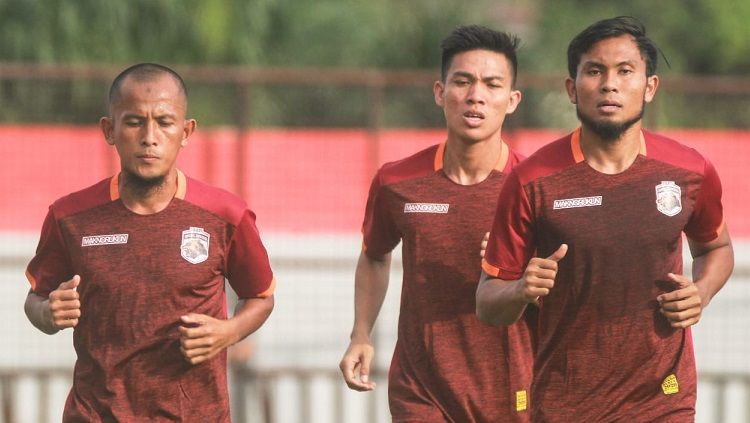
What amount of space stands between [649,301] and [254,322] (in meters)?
1.71

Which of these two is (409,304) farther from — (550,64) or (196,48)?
(550,64)

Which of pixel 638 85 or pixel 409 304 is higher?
pixel 638 85

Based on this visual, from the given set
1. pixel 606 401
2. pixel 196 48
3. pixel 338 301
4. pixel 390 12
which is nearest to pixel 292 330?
pixel 338 301

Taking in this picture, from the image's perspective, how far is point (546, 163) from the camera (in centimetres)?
602

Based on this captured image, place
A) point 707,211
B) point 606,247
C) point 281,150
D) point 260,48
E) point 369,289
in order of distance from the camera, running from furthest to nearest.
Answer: point 260,48 < point 281,150 < point 369,289 < point 707,211 < point 606,247

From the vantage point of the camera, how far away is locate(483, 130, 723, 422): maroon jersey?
231 inches

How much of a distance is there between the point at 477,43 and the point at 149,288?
1874mm

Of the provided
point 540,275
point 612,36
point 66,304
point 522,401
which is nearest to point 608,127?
point 612,36

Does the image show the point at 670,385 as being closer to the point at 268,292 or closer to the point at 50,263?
the point at 268,292

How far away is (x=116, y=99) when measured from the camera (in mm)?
6496

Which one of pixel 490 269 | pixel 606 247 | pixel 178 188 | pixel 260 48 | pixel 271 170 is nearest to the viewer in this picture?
pixel 606 247

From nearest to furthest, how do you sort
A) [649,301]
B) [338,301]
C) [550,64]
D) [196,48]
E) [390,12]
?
[649,301]
[338,301]
[196,48]
[550,64]
[390,12]

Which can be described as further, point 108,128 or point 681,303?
point 108,128

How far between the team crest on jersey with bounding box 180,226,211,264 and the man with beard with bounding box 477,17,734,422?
118cm
